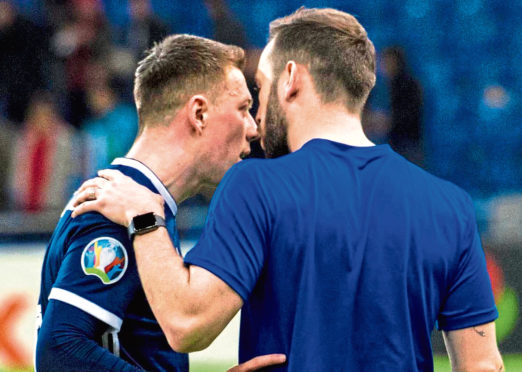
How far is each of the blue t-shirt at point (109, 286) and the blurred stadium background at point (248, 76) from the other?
12.7 ft

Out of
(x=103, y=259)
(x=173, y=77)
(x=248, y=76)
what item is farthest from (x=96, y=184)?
(x=248, y=76)

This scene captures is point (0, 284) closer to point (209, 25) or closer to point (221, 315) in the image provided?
point (209, 25)

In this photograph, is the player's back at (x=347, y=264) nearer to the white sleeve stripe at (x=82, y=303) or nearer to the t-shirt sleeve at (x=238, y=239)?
the t-shirt sleeve at (x=238, y=239)

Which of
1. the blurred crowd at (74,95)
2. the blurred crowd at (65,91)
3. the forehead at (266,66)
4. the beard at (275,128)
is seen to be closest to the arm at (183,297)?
the beard at (275,128)

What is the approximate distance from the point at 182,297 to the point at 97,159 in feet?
17.8

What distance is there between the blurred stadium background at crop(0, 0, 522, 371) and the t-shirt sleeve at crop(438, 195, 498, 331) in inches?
166

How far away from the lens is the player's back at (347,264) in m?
1.82

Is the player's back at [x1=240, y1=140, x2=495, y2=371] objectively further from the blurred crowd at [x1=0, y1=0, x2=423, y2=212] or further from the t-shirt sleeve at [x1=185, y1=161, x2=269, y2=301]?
the blurred crowd at [x1=0, y1=0, x2=423, y2=212]

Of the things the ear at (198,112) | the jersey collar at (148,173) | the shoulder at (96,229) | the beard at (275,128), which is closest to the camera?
the beard at (275,128)

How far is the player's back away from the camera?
5.96 ft

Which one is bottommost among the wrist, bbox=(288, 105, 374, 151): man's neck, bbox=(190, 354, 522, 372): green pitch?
bbox=(190, 354, 522, 372): green pitch

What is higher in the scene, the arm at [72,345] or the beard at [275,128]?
the beard at [275,128]

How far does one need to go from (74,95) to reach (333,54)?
5.76m

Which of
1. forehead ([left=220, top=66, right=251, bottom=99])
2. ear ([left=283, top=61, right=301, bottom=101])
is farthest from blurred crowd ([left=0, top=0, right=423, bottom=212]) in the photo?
ear ([left=283, top=61, right=301, bottom=101])
